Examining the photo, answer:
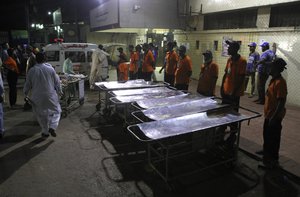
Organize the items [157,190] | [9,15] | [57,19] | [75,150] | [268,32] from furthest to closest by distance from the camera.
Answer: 1. [9,15]
2. [57,19]
3. [268,32]
4. [75,150]
5. [157,190]

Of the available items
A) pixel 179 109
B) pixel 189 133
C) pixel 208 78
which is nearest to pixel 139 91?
pixel 208 78

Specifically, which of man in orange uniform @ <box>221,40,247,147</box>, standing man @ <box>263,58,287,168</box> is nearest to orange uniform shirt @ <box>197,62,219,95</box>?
man in orange uniform @ <box>221,40,247,147</box>

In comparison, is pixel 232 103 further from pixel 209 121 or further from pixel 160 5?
pixel 160 5

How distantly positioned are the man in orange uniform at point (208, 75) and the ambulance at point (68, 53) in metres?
6.63

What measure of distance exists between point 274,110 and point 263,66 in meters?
4.35

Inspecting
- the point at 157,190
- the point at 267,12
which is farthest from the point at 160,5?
the point at 157,190

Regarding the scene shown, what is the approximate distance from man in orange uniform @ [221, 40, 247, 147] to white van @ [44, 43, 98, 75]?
7.38 meters

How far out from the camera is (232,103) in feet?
16.0

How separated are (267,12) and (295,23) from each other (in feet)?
3.66

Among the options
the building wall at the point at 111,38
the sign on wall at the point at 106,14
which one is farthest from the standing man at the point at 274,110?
the building wall at the point at 111,38

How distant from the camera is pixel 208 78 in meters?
5.54

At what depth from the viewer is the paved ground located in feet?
12.2

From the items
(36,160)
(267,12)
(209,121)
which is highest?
(267,12)

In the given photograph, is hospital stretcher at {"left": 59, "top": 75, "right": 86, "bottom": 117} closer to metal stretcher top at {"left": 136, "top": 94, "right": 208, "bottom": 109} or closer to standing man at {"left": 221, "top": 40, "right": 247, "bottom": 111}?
metal stretcher top at {"left": 136, "top": 94, "right": 208, "bottom": 109}
